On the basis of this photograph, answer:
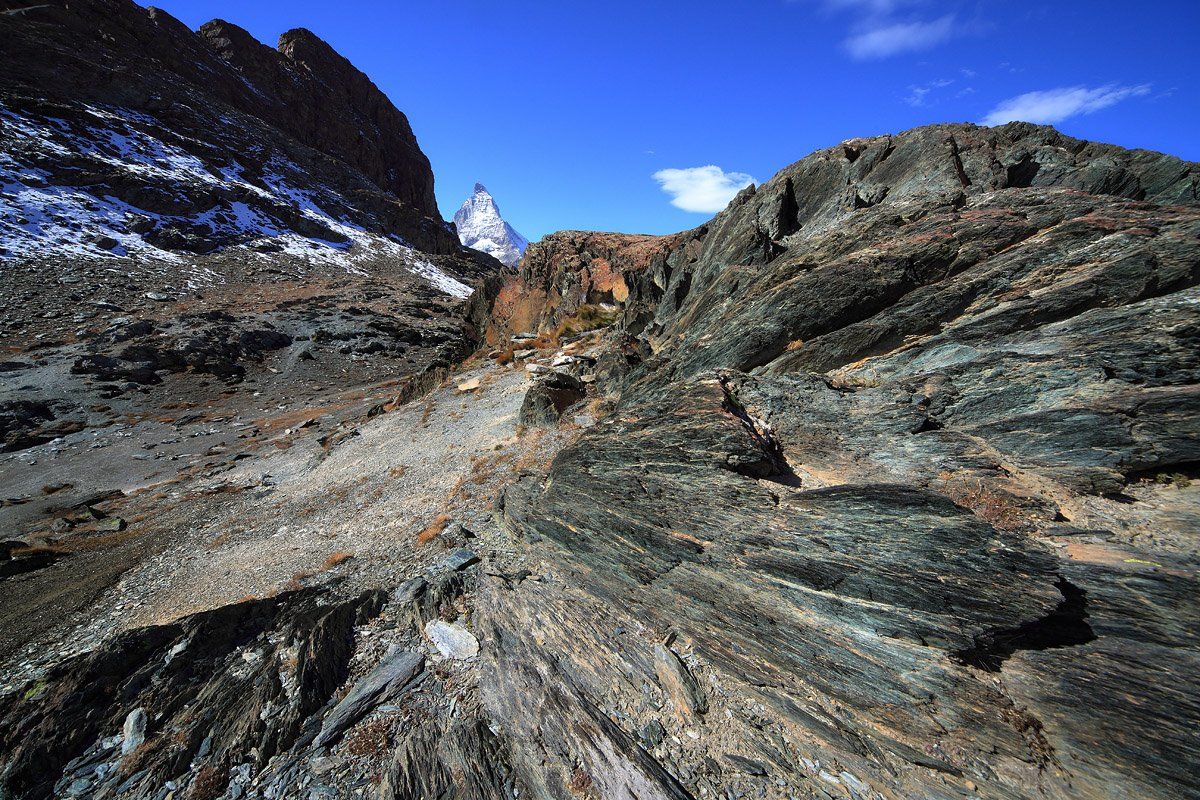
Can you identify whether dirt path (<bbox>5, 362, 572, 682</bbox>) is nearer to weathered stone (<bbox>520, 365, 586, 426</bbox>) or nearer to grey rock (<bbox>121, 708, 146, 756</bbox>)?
weathered stone (<bbox>520, 365, 586, 426</bbox>)

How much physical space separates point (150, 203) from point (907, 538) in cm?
11040

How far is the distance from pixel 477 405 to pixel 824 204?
22.7 m

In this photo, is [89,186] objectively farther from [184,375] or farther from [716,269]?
[716,269]

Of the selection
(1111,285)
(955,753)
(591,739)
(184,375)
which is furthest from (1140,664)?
(184,375)

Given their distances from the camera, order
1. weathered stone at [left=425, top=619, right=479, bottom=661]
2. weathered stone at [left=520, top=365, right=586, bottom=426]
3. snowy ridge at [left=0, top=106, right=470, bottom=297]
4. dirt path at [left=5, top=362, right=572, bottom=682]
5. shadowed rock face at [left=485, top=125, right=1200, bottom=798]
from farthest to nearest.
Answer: snowy ridge at [left=0, top=106, right=470, bottom=297] → weathered stone at [left=520, top=365, right=586, bottom=426] → dirt path at [left=5, top=362, right=572, bottom=682] → weathered stone at [left=425, top=619, right=479, bottom=661] → shadowed rock face at [left=485, top=125, right=1200, bottom=798]

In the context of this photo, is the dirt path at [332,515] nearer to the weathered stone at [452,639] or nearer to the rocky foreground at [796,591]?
the rocky foreground at [796,591]

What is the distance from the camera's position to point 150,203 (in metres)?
73.2

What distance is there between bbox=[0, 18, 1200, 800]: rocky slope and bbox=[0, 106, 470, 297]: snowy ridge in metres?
72.4

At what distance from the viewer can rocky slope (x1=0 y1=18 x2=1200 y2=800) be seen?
6223mm

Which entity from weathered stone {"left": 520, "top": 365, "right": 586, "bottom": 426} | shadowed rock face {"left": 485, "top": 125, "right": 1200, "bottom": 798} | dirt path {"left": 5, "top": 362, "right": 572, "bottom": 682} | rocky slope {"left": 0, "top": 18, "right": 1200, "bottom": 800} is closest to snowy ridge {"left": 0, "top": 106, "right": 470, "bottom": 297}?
dirt path {"left": 5, "top": 362, "right": 572, "bottom": 682}

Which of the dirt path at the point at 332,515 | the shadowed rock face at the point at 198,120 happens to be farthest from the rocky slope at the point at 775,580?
the shadowed rock face at the point at 198,120

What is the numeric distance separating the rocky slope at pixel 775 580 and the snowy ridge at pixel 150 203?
72.4m

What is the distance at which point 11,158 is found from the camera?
63.5 meters

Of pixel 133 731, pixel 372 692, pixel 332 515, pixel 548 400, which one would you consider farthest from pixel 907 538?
pixel 332 515
